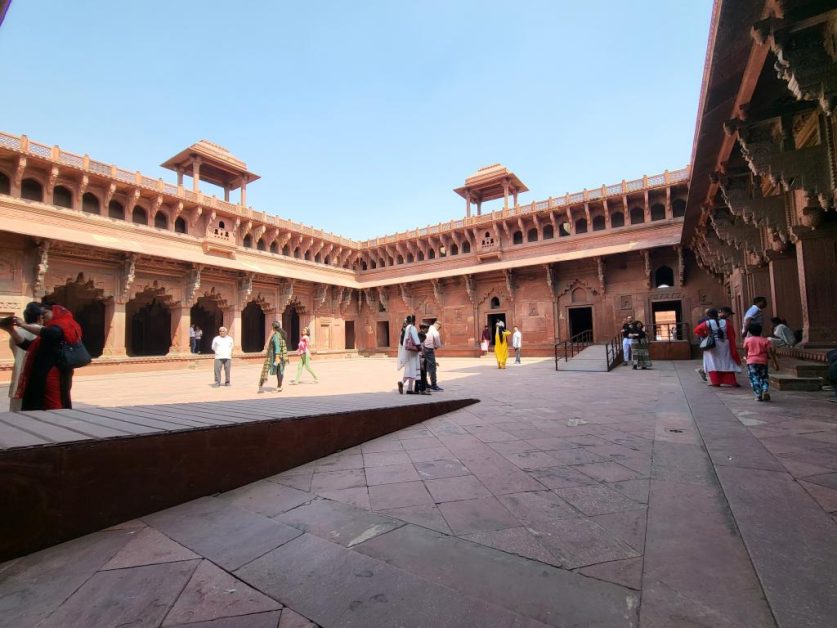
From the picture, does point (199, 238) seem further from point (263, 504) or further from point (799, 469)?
point (799, 469)

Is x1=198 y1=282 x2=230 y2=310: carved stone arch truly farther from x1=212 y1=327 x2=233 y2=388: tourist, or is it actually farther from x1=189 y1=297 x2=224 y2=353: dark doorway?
x1=212 y1=327 x2=233 y2=388: tourist

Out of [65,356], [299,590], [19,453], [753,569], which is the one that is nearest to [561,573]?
[753,569]

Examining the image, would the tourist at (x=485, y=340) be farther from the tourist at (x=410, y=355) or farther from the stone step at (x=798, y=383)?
the stone step at (x=798, y=383)

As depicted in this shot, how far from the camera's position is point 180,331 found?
54.3 feet

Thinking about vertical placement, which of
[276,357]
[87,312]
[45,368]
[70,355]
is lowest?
[276,357]

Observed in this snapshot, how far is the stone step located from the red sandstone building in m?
1.10

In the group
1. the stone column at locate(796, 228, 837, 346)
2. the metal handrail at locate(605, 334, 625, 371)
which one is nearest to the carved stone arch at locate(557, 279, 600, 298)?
the metal handrail at locate(605, 334, 625, 371)

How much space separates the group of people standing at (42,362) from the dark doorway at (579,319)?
18666 millimetres

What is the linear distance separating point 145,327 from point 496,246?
60.2 feet

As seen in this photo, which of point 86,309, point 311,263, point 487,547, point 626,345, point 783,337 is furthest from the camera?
point 311,263

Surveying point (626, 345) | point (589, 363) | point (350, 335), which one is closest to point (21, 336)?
point (589, 363)

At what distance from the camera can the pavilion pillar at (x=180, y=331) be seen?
53.2 ft

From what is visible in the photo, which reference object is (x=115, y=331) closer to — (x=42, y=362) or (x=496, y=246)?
(x=42, y=362)

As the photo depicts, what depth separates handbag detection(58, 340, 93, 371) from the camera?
136 inches
